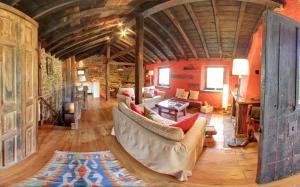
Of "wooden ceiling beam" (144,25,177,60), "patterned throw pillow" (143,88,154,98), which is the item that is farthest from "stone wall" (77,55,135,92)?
"wooden ceiling beam" (144,25,177,60)

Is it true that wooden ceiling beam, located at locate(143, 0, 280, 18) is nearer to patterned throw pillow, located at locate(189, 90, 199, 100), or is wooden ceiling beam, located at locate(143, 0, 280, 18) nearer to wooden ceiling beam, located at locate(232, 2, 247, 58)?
wooden ceiling beam, located at locate(232, 2, 247, 58)

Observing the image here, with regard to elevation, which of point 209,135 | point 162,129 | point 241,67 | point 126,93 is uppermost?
point 241,67

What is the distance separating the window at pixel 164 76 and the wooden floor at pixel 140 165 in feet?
19.2

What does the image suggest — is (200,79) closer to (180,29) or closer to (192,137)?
(180,29)

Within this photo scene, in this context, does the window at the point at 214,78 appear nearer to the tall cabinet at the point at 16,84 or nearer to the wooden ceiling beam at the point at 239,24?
the wooden ceiling beam at the point at 239,24

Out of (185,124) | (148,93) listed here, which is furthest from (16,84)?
(148,93)

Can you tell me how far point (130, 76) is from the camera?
14.7m

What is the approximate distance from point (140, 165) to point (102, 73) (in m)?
12.0

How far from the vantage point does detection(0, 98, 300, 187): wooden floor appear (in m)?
2.75

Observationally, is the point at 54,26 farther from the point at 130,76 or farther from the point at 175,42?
the point at 130,76

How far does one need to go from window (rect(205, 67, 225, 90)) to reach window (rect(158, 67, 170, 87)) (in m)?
2.24

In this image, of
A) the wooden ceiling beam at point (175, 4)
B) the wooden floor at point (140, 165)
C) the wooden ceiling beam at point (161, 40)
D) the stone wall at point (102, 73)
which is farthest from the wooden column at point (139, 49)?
the stone wall at point (102, 73)

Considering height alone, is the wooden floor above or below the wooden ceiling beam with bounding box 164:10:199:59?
below

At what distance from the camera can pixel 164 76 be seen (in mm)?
11062
